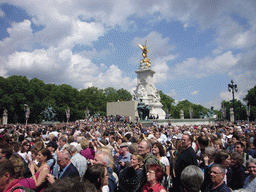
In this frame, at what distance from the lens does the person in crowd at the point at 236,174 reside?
3705 mm

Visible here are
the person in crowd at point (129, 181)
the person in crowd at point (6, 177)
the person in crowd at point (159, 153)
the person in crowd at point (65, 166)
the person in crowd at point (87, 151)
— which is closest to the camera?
the person in crowd at point (6, 177)

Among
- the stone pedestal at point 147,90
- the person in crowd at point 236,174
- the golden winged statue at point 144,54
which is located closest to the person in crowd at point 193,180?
the person in crowd at point 236,174

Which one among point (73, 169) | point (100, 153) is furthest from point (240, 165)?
point (73, 169)

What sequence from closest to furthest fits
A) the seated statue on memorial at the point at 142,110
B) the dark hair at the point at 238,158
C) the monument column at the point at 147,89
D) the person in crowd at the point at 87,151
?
1. the dark hair at the point at 238,158
2. the person in crowd at the point at 87,151
3. the seated statue on memorial at the point at 142,110
4. the monument column at the point at 147,89

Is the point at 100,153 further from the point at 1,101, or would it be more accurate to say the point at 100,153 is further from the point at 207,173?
the point at 1,101

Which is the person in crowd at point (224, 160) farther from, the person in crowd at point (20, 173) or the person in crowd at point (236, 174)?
the person in crowd at point (20, 173)

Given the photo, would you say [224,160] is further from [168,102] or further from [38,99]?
[168,102]

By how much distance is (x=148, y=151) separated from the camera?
393 cm

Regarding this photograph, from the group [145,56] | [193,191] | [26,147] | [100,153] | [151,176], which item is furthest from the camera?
[145,56]

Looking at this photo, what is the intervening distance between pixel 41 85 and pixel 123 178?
5959cm

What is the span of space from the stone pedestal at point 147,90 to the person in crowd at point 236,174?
140ft

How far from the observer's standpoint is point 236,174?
379cm

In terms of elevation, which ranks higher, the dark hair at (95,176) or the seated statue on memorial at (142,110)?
the seated statue on memorial at (142,110)

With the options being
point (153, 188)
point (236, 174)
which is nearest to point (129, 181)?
point (153, 188)
